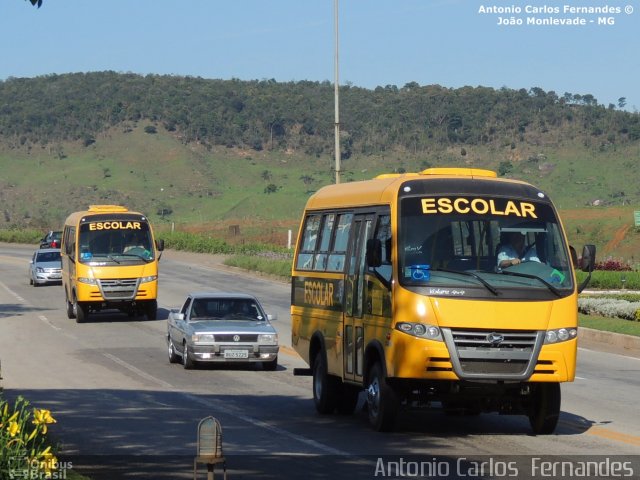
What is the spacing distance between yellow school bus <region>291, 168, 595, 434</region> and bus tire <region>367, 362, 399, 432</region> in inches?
0.6

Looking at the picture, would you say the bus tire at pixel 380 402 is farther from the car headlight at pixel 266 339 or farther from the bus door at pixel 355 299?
the car headlight at pixel 266 339

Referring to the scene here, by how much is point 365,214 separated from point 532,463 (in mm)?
4398

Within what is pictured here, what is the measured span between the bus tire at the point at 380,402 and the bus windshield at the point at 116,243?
774 inches

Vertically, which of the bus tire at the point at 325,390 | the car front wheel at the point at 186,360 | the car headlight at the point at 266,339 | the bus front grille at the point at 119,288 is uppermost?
the bus tire at the point at 325,390

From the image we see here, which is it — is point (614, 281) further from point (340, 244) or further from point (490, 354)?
point (490, 354)

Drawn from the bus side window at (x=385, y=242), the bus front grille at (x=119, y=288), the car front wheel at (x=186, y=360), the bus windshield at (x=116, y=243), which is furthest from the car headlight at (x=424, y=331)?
the bus front grille at (x=119, y=288)

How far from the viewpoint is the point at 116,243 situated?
33.5 m

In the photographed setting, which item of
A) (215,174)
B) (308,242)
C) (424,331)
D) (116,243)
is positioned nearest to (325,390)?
(308,242)

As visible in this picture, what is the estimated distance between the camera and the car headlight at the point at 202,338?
22.4 m

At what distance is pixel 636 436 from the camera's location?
559 inches

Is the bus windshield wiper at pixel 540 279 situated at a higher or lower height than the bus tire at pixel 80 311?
higher

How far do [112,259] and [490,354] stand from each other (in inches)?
840

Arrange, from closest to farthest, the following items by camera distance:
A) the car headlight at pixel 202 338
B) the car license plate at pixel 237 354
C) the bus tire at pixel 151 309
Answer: the car headlight at pixel 202 338, the car license plate at pixel 237 354, the bus tire at pixel 151 309

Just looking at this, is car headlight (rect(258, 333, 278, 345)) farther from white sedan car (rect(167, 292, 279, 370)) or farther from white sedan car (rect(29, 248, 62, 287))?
white sedan car (rect(29, 248, 62, 287))
